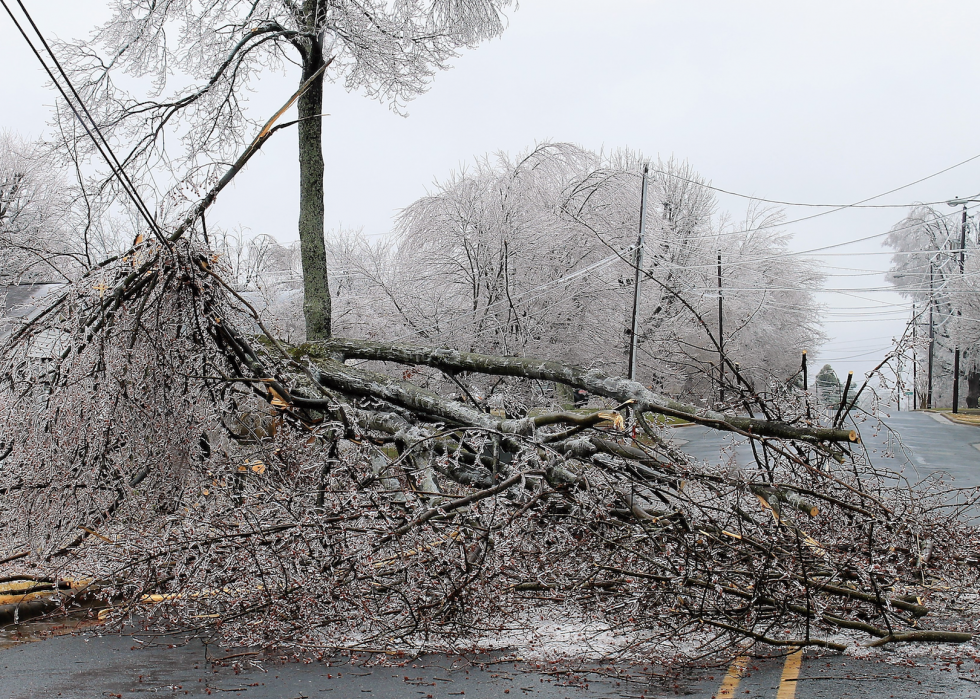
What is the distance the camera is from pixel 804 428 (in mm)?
6078

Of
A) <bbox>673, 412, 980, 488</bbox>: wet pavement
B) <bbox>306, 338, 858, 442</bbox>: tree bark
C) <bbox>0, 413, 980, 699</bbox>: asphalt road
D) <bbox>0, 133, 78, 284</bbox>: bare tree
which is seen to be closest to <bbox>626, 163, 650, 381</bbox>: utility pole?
<bbox>673, 412, 980, 488</bbox>: wet pavement

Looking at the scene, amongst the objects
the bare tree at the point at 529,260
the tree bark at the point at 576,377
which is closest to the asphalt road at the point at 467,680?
the tree bark at the point at 576,377

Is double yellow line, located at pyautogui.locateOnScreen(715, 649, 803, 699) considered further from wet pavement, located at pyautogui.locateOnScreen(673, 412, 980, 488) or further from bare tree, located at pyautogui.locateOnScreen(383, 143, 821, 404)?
bare tree, located at pyautogui.locateOnScreen(383, 143, 821, 404)

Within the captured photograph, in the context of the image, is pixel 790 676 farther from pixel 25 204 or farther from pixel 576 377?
pixel 25 204

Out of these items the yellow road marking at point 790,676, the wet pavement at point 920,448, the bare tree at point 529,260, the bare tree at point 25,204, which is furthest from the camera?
the bare tree at point 25,204

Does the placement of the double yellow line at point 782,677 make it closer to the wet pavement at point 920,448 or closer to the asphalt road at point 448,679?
the asphalt road at point 448,679

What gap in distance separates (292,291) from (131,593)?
25882mm

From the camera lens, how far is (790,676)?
191 inches

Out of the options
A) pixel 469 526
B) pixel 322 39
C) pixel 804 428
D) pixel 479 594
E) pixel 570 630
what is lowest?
→ pixel 570 630

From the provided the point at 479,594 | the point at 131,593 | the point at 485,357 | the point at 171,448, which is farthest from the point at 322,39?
the point at 479,594

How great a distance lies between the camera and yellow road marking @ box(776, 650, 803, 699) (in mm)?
4516

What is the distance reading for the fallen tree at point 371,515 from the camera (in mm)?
5098

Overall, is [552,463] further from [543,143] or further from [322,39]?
[543,143]

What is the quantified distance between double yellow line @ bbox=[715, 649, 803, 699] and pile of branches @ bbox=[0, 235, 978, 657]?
0.10 m
